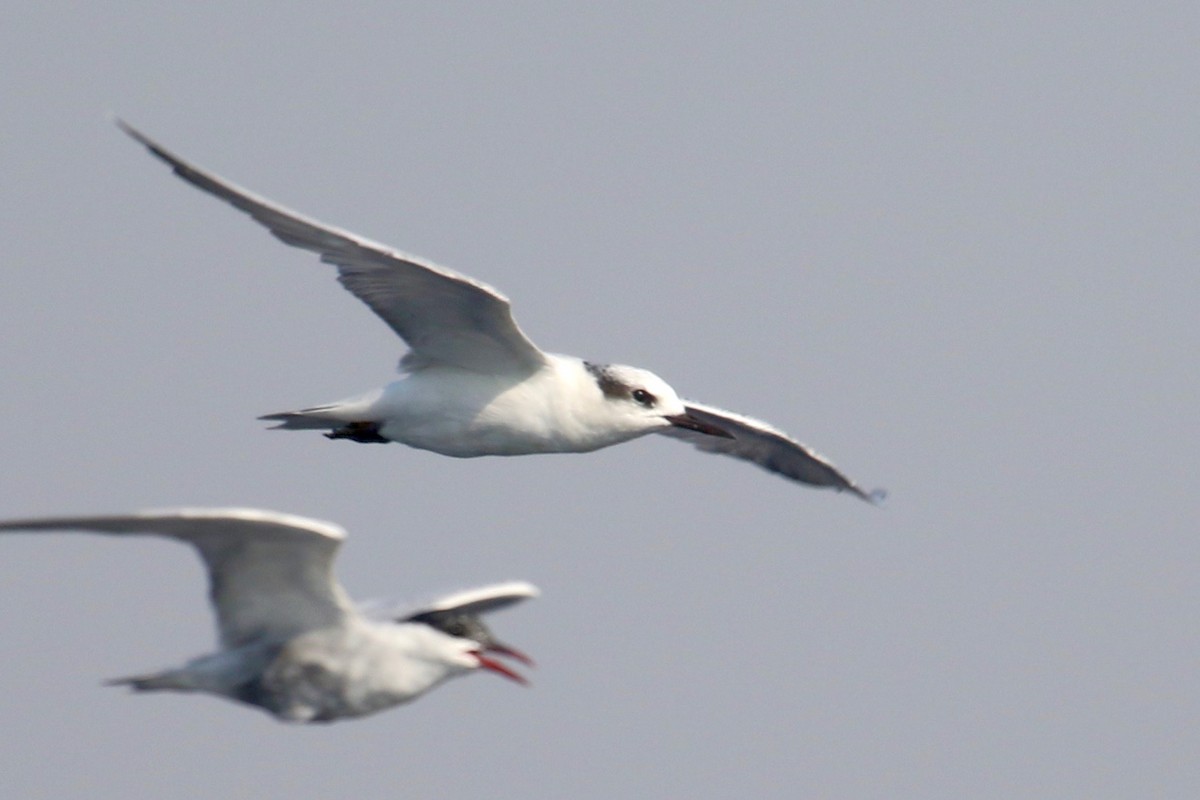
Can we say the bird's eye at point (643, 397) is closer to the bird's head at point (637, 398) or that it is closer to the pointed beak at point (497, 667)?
the bird's head at point (637, 398)

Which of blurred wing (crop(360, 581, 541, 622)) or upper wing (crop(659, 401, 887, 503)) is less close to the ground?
upper wing (crop(659, 401, 887, 503))

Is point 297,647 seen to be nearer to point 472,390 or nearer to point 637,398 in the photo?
point 472,390

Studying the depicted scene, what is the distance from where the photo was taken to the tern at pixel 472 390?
20750 mm

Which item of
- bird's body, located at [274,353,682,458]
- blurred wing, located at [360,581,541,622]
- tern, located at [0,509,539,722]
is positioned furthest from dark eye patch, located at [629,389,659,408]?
tern, located at [0,509,539,722]

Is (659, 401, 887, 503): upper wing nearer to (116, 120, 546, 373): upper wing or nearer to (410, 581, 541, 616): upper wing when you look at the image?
(116, 120, 546, 373): upper wing

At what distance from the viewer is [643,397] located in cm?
2219

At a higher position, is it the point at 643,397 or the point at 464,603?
the point at 643,397

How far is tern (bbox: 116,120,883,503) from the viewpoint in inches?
817

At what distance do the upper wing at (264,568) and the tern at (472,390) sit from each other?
12.3 feet

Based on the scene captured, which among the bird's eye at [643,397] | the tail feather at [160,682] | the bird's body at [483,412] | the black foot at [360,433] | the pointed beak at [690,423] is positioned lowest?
the tail feather at [160,682]

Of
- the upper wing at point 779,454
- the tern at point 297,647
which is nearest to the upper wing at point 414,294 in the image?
the tern at point 297,647

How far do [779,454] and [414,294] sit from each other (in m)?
6.63

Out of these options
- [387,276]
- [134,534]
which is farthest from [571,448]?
[134,534]

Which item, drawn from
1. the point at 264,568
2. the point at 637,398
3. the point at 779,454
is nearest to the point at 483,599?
the point at 264,568
